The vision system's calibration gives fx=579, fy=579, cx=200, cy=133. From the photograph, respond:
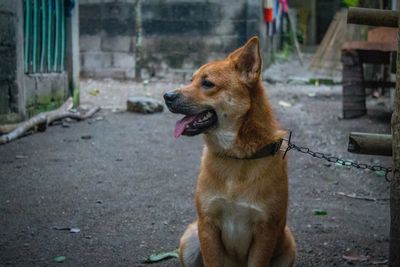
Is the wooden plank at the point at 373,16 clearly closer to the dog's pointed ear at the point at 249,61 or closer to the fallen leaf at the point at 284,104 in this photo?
the dog's pointed ear at the point at 249,61

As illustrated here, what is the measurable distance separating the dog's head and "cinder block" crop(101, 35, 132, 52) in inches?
452

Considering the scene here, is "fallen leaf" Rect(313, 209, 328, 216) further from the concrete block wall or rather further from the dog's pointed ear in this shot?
the concrete block wall

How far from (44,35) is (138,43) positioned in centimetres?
531

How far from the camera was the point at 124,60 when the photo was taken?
589 inches

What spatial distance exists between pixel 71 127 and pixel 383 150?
6.48 metres

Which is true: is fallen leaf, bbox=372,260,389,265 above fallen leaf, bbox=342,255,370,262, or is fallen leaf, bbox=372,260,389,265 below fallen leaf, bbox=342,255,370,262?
above

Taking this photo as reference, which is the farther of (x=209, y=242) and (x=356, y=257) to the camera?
(x=356, y=257)

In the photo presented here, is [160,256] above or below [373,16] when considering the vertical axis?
below

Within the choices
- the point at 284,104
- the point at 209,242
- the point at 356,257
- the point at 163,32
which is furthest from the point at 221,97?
the point at 163,32

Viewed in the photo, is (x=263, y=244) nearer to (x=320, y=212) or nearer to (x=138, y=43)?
(x=320, y=212)

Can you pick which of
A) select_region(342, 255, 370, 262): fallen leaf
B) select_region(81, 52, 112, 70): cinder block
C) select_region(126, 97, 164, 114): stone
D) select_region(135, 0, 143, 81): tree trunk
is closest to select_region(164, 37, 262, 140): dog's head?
select_region(342, 255, 370, 262): fallen leaf

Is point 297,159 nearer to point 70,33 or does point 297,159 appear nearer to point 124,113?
point 124,113

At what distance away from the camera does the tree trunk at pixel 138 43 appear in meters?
14.7

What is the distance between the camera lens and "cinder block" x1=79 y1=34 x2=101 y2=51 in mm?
14969
